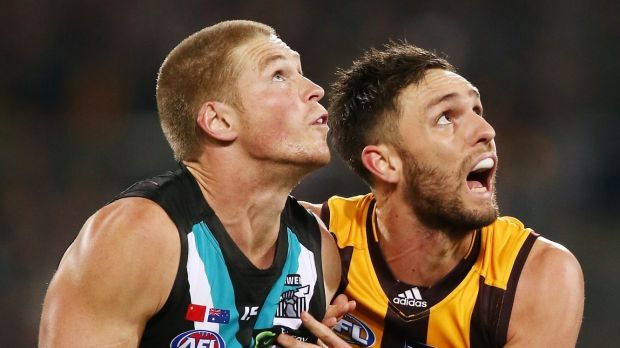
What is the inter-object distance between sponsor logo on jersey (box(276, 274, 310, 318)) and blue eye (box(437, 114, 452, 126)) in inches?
Answer: 30.6

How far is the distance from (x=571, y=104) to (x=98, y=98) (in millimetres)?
3536

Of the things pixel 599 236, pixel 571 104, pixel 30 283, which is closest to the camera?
pixel 30 283

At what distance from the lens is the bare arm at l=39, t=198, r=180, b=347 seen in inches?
93.1

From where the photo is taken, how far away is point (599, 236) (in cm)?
583

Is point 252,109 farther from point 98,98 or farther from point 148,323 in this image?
point 98,98

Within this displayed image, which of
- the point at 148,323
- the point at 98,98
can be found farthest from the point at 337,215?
the point at 98,98

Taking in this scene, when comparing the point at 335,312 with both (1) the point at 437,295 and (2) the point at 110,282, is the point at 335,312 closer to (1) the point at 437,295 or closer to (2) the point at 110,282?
(1) the point at 437,295

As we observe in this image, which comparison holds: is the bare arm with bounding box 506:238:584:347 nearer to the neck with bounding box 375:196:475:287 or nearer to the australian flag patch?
the neck with bounding box 375:196:475:287

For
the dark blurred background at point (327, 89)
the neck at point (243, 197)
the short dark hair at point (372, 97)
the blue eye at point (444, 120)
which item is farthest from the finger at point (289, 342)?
the dark blurred background at point (327, 89)

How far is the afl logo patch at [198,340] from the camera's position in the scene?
2.63 metres

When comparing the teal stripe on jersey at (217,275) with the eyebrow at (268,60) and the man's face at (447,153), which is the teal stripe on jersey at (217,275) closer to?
the eyebrow at (268,60)

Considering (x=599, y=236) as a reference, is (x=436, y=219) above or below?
below

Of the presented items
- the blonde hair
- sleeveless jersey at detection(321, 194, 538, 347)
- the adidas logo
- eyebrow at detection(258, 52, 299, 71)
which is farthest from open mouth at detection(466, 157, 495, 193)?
the blonde hair

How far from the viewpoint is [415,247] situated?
126 inches
